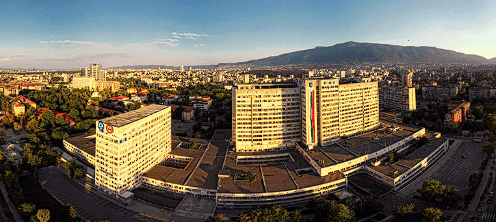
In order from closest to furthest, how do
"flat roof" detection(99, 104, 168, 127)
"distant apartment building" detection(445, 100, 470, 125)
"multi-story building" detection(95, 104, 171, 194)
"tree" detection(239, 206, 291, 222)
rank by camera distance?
"tree" detection(239, 206, 291, 222), "multi-story building" detection(95, 104, 171, 194), "flat roof" detection(99, 104, 168, 127), "distant apartment building" detection(445, 100, 470, 125)

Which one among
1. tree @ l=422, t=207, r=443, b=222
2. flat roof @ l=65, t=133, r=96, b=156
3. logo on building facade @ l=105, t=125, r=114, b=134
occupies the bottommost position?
tree @ l=422, t=207, r=443, b=222

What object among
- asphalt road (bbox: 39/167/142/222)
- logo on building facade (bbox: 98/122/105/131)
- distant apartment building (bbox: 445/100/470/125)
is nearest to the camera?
asphalt road (bbox: 39/167/142/222)

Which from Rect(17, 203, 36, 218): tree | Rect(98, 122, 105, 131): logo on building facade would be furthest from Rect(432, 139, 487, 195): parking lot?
Rect(17, 203, 36, 218): tree

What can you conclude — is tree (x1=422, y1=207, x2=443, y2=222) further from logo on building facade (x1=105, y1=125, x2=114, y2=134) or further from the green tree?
the green tree

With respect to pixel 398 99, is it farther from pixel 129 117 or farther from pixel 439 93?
pixel 129 117

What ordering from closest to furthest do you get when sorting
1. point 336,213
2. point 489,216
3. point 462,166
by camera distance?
point 336,213 < point 489,216 < point 462,166

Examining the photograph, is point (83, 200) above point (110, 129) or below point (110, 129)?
below

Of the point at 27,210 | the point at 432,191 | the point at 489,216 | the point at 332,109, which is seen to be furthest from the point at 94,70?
the point at 489,216

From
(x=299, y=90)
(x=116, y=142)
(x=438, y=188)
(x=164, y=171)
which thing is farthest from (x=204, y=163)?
(x=438, y=188)

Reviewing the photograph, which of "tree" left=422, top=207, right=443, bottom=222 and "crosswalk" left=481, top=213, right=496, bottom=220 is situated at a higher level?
"tree" left=422, top=207, right=443, bottom=222
